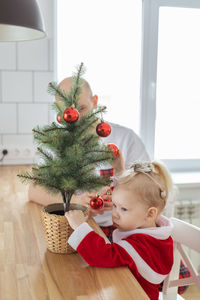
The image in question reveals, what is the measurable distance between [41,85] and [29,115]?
21 cm

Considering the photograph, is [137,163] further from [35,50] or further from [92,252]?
[35,50]

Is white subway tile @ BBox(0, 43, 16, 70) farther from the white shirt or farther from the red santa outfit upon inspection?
the red santa outfit

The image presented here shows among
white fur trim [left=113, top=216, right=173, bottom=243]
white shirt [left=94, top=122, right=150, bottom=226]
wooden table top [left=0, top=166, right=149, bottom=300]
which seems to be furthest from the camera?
white shirt [left=94, top=122, right=150, bottom=226]

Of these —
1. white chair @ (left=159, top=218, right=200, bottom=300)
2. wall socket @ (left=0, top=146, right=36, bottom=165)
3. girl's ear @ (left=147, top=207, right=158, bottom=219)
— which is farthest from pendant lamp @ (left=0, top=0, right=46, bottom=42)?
wall socket @ (left=0, top=146, right=36, bottom=165)

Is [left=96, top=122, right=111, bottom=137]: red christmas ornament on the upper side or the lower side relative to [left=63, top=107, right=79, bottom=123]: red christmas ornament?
lower

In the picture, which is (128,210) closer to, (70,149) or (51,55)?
(70,149)

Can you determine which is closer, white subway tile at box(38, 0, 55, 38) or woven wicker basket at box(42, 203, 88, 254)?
woven wicker basket at box(42, 203, 88, 254)

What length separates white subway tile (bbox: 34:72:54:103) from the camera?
7.76 feet

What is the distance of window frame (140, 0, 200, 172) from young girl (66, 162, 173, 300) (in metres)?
1.61

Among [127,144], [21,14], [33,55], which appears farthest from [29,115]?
[21,14]

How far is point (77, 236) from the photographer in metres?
0.92

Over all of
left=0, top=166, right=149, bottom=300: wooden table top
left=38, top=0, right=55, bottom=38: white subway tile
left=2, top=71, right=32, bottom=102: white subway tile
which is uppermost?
left=38, top=0, right=55, bottom=38: white subway tile

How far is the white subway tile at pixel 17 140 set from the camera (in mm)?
2367

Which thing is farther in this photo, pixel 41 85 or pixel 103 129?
pixel 41 85
